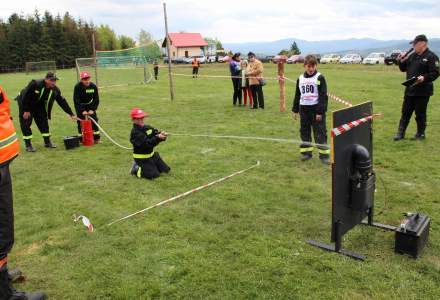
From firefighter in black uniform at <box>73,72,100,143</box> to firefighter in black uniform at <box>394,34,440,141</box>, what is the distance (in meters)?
7.13

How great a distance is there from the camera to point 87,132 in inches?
382

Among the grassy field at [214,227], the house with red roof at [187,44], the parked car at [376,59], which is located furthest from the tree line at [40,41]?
the grassy field at [214,227]

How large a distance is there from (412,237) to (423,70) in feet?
18.3

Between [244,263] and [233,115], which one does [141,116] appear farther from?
[233,115]

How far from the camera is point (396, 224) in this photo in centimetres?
489

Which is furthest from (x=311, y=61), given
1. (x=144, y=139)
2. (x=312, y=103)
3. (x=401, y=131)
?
(x=401, y=131)

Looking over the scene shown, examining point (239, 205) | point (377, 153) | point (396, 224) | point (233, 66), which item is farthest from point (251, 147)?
point (233, 66)

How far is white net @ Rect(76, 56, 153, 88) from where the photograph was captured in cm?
2567

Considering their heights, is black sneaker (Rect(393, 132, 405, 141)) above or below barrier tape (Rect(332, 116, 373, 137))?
below

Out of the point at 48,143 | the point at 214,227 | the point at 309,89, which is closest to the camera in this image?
the point at 214,227

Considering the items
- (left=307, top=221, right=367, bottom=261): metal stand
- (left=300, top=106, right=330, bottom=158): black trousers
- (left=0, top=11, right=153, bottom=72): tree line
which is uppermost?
(left=0, top=11, right=153, bottom=72): tree line

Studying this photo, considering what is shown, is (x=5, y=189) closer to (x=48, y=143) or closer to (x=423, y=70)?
(x=48, y=143)

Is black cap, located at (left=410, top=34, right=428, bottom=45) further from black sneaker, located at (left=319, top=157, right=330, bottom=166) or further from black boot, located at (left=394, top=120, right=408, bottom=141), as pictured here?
black sneaker, located at (left=319, top=157, right=330, bottom=166)

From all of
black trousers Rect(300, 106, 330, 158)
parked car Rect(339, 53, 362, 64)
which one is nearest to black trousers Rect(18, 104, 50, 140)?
black trousers Rect(300, 106, 330, 158)
